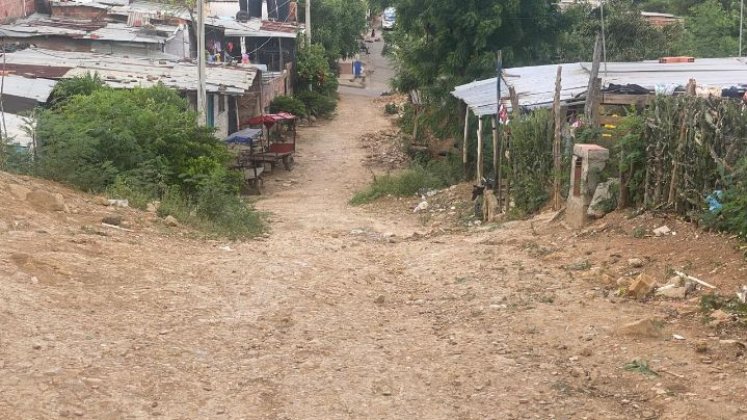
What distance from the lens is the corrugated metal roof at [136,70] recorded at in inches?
855

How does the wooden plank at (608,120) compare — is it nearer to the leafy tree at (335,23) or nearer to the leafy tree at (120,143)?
the leafy tree at (120,143)

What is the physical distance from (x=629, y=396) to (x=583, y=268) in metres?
3.33

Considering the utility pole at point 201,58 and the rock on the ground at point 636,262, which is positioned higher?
the utility pole at point 201,58

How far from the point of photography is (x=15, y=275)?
7289mm

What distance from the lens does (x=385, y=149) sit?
29141 mm

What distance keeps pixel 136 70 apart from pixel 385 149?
9138 millimetres

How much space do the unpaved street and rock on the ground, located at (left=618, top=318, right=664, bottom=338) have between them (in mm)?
29

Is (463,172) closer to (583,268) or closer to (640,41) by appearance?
(640,41)

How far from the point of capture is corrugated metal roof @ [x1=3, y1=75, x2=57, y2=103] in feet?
60.8

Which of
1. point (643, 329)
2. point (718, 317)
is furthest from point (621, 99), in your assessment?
point (643, 329)

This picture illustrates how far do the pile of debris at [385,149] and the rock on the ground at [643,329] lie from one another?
1960cm

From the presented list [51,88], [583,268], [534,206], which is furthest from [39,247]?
[51,88]

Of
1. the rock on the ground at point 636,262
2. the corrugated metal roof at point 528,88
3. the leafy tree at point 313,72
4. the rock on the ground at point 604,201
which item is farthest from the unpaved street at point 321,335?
the leafy tree at point 313,72

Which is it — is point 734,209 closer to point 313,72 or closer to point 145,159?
point 145,159
